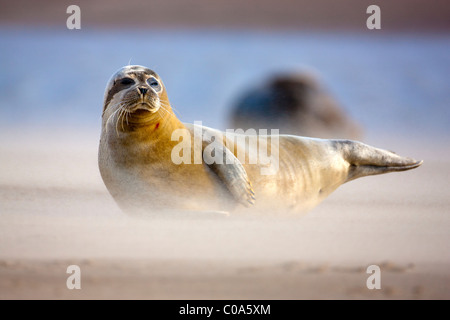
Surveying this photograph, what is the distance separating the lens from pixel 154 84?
174 inches

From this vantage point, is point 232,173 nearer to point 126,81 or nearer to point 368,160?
point 126,81

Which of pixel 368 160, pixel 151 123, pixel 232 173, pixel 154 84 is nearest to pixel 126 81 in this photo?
pixel 154 84

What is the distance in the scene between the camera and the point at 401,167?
5.50m

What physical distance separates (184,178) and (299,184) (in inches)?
38.2

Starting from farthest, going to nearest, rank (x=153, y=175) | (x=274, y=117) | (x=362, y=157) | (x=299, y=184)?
1. (x=274, y=117)
2. (x=362, y=157)
3. (x=299, y=184)
4. (x=153, y=175)

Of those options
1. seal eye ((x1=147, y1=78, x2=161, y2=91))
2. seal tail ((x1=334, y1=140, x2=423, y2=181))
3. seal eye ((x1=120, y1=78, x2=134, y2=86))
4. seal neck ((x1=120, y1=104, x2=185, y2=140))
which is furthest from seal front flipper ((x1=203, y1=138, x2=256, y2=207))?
seal tail ((x1=334, y1=140, x2=423, y2=181))

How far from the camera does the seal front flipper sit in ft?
14.6

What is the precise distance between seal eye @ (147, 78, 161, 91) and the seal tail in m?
1.61

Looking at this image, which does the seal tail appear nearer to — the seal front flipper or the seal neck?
the seal front flipper

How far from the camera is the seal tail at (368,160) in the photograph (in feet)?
17.7

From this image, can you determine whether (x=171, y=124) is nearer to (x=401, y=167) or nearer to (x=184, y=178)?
(x=184, y=178)

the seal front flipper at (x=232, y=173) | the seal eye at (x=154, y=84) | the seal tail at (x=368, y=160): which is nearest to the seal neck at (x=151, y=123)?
the seal eye at (x=154, y=84)

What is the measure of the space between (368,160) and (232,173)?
1.41 m

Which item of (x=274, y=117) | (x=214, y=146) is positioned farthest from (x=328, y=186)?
(x=274, y=117)
